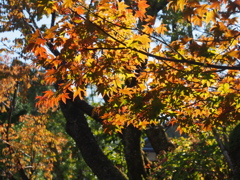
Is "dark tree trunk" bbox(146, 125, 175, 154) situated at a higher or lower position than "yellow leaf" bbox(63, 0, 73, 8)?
lower

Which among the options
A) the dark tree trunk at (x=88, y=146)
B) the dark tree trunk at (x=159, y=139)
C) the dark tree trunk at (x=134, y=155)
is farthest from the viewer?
the dark tree trunk at (x=159, y=139)

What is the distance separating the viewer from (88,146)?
7.27 m

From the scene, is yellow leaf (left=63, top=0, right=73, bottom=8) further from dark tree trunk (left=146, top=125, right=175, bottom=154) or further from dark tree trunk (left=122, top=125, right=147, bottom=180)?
dark tree trunk (left=146, top=125, right=175, bottom=154)

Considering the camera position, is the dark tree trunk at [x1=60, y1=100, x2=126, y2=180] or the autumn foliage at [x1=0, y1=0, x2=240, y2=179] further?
the dark tree trunk at [x1=60, y1=100, x2=126, y2=180]

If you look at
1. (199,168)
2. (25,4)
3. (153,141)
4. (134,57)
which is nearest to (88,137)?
(153,141)

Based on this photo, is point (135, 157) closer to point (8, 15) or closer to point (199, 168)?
point (199, 168)

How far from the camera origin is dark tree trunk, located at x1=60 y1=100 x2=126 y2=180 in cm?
698

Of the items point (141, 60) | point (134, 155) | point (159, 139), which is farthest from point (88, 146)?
point (141, 60)

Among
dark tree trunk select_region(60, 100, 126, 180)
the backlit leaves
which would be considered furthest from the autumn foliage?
dark tree trunk select_region(60, 100, 126, 180)

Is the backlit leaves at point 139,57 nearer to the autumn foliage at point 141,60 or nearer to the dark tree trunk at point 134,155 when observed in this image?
the autumn foliage at point 141,60

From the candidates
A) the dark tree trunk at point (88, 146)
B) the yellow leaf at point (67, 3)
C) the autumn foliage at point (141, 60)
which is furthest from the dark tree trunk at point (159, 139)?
the yellow leaf at point (67, 3)

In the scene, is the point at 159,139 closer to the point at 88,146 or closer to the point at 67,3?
the point at 88,146

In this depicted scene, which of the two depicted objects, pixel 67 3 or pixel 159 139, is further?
pixel 159 139

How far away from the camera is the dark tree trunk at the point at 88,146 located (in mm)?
6984
